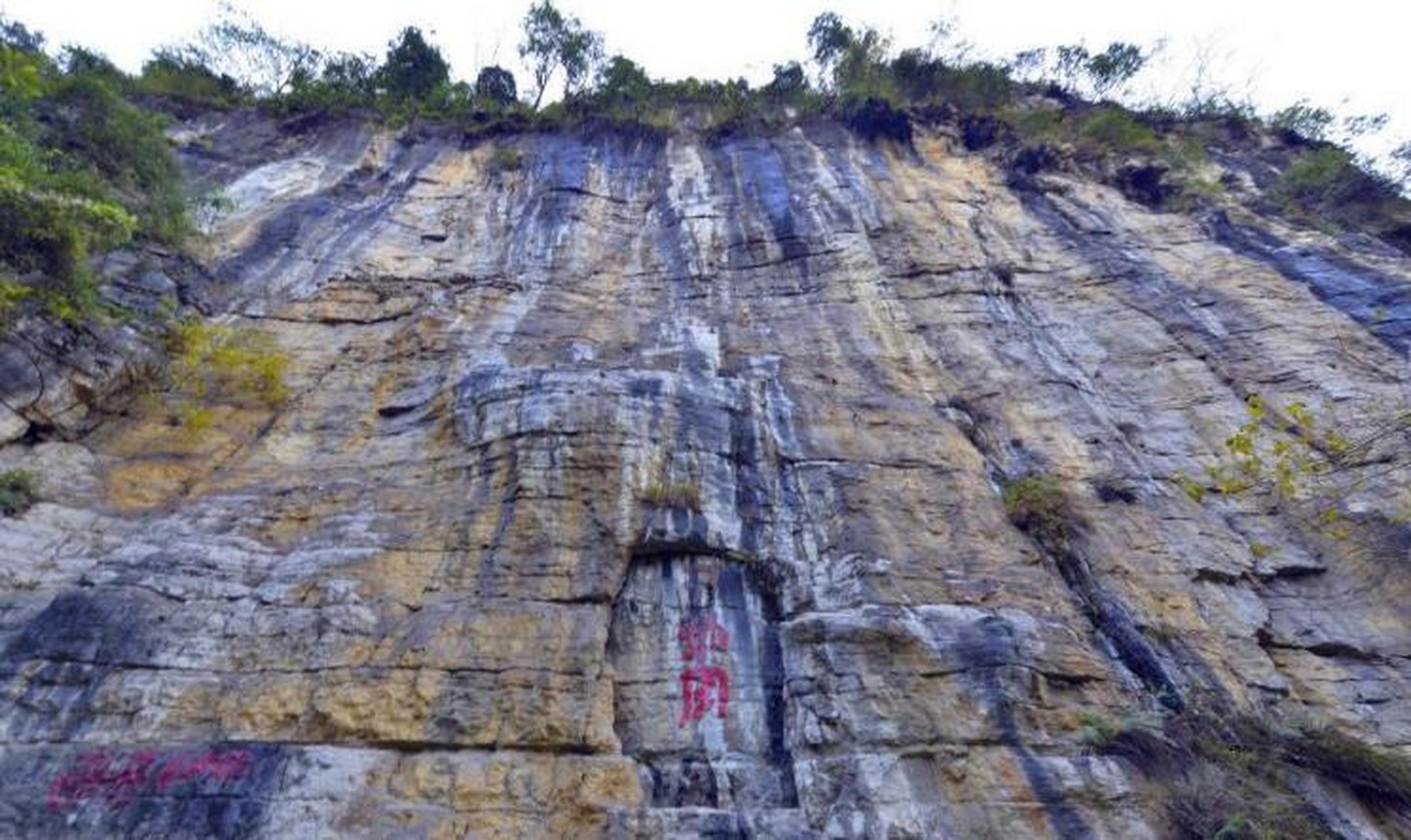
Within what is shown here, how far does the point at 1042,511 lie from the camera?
8602mm

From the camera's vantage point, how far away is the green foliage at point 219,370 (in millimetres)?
9695

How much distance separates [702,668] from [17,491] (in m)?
6.72

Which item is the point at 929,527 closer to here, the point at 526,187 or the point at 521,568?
the point at 521,568

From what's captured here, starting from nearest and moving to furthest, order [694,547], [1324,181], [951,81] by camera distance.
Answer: [694,547] < [1324,181] < [951,81]

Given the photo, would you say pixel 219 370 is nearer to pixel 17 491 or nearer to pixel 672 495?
pixel 17 491

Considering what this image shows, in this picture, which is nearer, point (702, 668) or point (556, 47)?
point (702, 668)

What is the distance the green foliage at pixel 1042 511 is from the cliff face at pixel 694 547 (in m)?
0.18

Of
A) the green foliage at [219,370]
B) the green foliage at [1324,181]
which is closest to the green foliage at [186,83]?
the green foliage at [219,370]

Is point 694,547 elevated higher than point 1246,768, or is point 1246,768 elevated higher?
point 694,547

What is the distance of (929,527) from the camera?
27.4ft

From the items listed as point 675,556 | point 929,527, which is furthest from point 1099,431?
point 675,556

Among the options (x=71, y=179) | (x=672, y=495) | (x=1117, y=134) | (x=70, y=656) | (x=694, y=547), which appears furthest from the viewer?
(x=1117, y=134)

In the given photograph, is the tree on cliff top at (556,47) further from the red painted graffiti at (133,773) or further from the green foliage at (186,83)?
the red painted graffiti at (133,773)

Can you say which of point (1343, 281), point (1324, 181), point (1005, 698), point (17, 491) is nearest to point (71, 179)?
point (17, 491)
